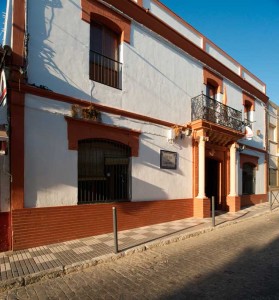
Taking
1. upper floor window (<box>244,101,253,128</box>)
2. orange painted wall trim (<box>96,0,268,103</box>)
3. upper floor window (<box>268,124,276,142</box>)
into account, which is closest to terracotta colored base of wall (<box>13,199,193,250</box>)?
orange painted wall trim (<box>96,0,268,103</box>)

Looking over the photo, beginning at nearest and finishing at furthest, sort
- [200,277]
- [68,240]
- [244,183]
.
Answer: [200,277], [68,240], [244,183]

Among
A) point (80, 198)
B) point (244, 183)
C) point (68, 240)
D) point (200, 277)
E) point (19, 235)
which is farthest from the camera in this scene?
point (244, 183)

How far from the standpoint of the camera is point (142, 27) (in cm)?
902

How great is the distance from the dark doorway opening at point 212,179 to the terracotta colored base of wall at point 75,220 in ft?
13.0

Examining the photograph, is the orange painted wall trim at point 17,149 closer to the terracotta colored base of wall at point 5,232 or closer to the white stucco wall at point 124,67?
the terracotta colored base of wall at point 5,232

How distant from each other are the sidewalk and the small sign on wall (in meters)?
2.13

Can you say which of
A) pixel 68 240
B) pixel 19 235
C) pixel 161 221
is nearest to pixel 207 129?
pixel 161 221

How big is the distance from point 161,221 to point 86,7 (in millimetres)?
7113

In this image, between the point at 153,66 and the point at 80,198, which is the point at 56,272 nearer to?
the point at 80,198

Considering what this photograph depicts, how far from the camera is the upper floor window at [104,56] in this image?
7891mm

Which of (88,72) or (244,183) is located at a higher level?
(88,72)

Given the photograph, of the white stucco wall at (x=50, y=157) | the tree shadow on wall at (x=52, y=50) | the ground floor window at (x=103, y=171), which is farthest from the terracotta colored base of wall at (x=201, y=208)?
the tree shadow on wall at (x=52, y=50)

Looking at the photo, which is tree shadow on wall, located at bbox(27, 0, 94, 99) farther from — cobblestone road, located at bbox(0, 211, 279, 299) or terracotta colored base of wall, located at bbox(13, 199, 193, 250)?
cobblestone road, located at bbox(0, 211, 279, 299)

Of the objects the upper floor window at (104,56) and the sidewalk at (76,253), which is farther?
the upper floor window at (104,56)
